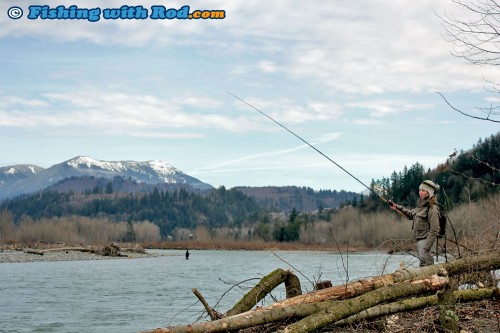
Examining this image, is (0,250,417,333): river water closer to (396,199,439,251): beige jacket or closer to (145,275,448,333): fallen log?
(396,199,439,251): beige jacket

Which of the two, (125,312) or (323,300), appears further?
(125,312)

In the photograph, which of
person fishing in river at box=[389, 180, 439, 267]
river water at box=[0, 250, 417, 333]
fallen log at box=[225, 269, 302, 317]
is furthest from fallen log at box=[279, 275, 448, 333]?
river water at box=[0, 250, 417, 333]

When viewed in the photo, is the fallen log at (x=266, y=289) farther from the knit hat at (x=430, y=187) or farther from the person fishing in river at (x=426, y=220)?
the knit hat at (x=430, y=187)

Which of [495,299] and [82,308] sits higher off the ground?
[495,299]

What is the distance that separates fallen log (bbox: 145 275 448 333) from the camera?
5.85 metres

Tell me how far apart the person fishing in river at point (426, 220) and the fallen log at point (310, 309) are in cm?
237

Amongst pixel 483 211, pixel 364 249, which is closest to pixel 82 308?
pixel 483 211

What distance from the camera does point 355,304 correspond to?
6035mm

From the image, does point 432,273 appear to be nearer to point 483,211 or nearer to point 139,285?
point 483,211

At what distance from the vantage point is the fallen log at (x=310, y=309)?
19.2 ft

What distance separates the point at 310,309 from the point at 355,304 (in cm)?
42

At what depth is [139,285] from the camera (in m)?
32.3

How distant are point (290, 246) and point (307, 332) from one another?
12096cm

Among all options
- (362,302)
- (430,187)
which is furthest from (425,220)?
(362,302)
